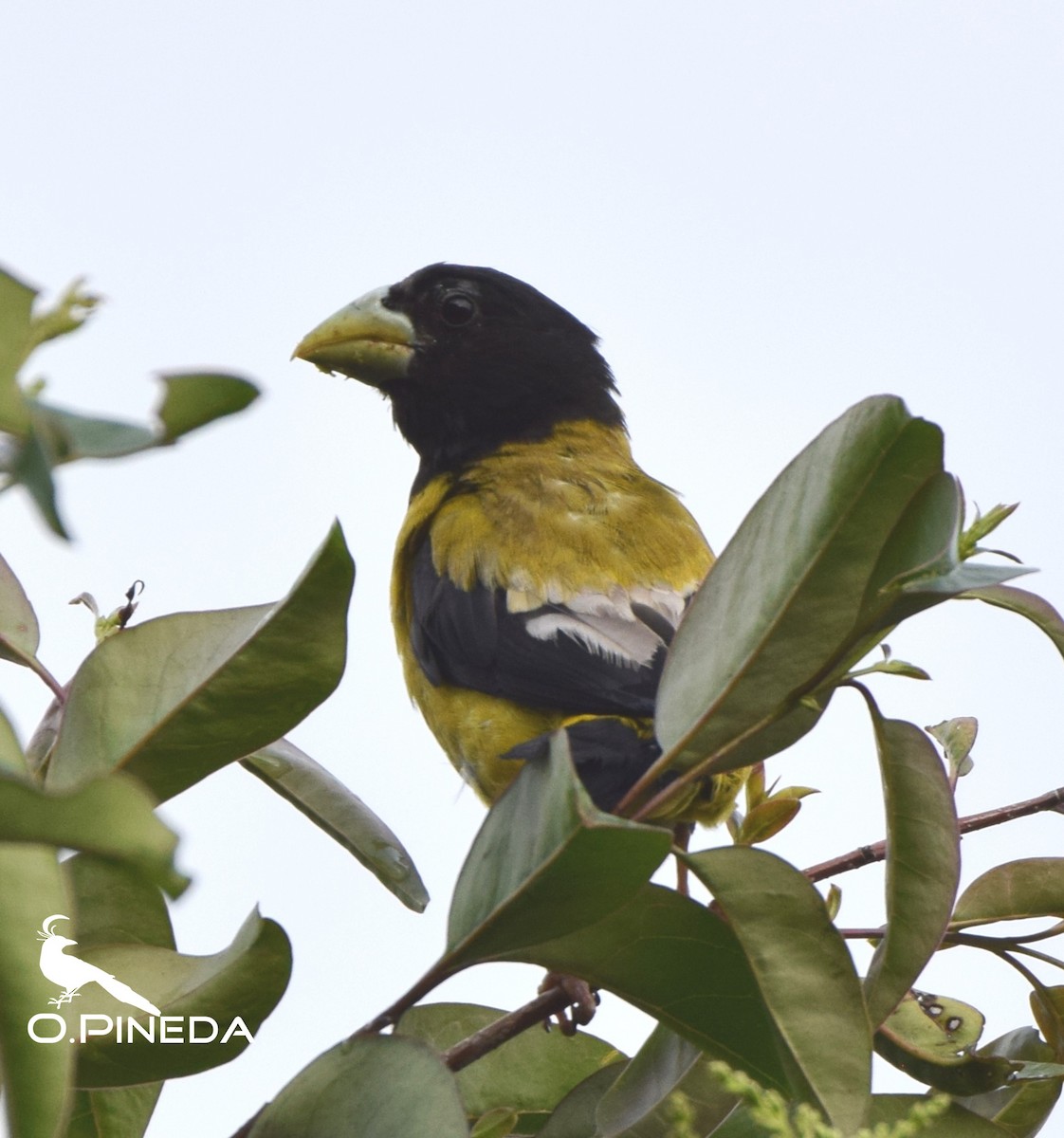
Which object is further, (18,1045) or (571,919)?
(571,919)

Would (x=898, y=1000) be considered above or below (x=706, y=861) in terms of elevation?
below

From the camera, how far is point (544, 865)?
4.23ft

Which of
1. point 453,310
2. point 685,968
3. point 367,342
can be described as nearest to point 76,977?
point 685,968

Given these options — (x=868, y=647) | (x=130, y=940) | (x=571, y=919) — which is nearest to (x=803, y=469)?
(x=868, y=647)

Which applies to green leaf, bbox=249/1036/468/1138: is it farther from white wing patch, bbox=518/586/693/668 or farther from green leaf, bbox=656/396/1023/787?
white wing patch, bbox=518/586/693/668

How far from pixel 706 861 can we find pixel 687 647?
227 millimetres

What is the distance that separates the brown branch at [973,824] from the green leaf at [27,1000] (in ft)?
4.36

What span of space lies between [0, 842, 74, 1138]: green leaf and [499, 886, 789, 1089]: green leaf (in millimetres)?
584

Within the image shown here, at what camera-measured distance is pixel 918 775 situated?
1.67 meters

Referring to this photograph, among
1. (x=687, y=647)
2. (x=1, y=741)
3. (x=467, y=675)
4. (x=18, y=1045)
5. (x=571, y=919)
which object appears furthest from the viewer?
(x=467, y=675)

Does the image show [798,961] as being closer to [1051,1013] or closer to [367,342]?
[1051,1013]

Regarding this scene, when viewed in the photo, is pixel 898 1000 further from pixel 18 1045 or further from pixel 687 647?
pixel 18 1045

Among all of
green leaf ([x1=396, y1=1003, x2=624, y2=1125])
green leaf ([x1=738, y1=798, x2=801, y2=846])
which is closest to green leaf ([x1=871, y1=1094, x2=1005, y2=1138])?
green leaf ([x1=396, y1=1003, x2=624, y2=1125])

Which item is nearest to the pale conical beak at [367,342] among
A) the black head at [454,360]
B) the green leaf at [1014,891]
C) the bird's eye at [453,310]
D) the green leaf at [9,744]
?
the black head at [454,360]
